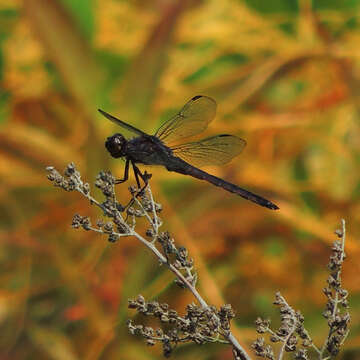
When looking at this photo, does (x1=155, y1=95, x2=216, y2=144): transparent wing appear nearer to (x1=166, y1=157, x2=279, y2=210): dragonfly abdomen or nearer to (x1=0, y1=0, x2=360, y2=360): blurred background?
(x1=166, y1=157, x2=279, y2=210): dragonfly abdomen

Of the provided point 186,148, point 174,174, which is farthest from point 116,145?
point 174,174

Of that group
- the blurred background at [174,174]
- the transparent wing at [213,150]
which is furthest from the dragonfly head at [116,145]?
the blurred background at [174,174]

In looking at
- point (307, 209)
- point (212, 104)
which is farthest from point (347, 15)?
point (212, 104)

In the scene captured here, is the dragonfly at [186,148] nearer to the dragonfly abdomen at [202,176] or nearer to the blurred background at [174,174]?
the dragonfly abdomen at [202,176]

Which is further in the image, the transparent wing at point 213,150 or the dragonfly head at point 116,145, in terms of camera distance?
the transparent wing at point 213,150

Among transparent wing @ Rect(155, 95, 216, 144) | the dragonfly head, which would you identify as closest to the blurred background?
transparent wing @ Rect(155, 95, 216, 144)

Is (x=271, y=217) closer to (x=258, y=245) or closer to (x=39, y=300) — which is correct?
(x=258, y=245)

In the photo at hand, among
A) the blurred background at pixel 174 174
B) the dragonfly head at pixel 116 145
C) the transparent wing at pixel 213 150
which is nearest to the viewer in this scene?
the dragonfly head at pixel 116 145
